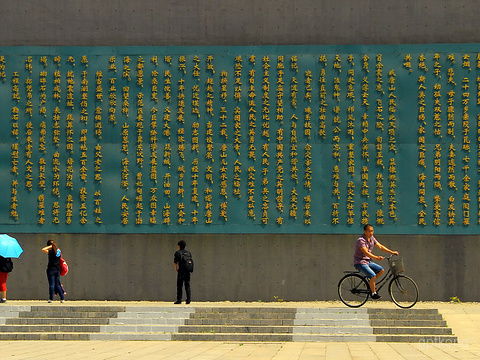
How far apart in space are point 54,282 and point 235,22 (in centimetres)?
666

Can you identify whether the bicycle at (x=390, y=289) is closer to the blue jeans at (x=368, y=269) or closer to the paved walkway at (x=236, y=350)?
the blue jeans at (x=368, y=269)

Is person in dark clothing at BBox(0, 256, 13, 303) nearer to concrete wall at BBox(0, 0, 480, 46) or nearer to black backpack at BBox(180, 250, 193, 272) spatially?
black backpack at BBox(180, 250, 193, 272)

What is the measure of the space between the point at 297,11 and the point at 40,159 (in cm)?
635

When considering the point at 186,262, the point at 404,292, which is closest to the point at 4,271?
the point at 186,262

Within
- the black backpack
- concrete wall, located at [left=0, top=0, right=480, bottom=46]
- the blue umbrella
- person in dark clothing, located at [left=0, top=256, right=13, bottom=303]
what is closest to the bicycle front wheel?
the black backpack

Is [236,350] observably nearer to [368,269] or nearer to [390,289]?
[368,269]

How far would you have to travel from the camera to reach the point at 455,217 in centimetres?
1809

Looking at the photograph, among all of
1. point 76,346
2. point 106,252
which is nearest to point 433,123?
point 106,252

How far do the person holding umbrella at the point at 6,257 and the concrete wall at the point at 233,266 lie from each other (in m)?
0.95

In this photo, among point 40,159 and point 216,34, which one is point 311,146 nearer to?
point 216,34

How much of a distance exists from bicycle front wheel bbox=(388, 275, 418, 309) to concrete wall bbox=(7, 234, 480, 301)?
240 cm

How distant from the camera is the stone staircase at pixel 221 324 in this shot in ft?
45.6

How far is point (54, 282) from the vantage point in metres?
17.5

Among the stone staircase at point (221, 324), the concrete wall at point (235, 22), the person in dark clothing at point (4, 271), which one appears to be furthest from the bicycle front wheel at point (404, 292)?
the person in dark clothing at point (4, 271)
